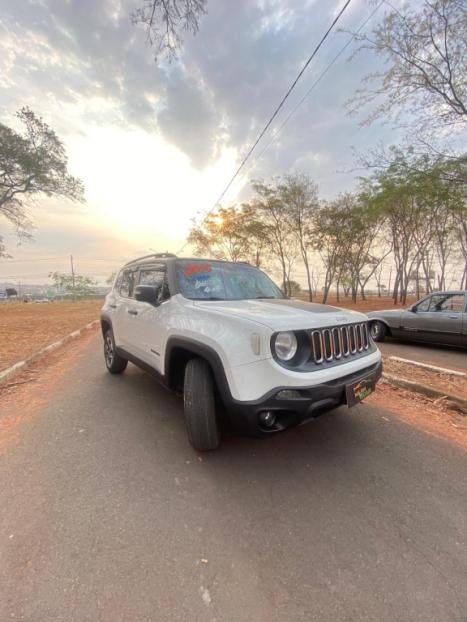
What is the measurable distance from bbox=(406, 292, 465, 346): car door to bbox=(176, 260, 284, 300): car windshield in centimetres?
505

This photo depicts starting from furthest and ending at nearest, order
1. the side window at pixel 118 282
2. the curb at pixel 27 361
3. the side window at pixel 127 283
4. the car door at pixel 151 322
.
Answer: the side window at pixel 118 282, the curb at pixel 27 361, the side window at pixel 127 283, the car door at pixel 151 322

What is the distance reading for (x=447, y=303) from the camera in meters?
6.59

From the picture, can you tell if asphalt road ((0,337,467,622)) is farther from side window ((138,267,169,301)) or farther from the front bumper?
side window ((138,267,169,301))

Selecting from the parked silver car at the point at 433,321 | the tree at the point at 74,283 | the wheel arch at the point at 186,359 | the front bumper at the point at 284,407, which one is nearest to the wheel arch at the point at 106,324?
the wheel arch at the point at 186,359

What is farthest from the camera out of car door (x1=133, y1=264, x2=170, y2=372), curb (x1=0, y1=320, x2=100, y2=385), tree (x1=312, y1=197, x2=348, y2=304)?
tree (x1=312, y1=197, x2=348, y2=304)

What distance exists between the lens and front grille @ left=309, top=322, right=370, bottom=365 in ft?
7.30

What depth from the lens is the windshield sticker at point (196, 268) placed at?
3195 millimetres

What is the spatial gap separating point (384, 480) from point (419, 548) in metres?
0.60

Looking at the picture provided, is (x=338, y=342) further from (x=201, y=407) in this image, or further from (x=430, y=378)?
(x=430, y=378)

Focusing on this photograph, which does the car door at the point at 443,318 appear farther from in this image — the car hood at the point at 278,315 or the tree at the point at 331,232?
the tree at the point at 331,232

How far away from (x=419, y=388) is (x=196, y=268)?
139 inches

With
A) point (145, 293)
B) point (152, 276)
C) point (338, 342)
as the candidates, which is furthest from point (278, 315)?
point (152, 276)

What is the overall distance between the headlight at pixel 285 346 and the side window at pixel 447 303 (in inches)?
245

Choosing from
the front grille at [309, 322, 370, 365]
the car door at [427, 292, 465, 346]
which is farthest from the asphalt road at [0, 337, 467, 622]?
the car door at [427, 292, 465, 346]
